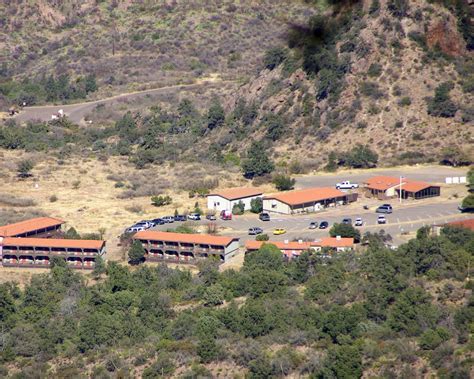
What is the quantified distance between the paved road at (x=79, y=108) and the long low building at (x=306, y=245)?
59.1 m

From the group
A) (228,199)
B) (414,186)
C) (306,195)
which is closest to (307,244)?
(228,199)

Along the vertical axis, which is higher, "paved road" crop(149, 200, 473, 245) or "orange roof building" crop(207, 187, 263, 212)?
"orange roof building" crop(207, 187, 263, 212)

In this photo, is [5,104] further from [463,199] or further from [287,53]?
[463,199]

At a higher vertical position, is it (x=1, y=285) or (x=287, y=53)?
(x=287, y=53)

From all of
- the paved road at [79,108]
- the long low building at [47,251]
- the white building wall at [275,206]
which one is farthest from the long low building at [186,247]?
the paved road at [79,108]

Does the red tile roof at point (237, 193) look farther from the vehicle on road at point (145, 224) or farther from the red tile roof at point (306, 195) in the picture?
the vehicle on road at point (145, 224)

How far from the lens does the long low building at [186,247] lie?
69.8 m

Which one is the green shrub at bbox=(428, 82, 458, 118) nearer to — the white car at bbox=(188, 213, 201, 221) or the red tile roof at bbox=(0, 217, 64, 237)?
the white car at bbox=(188, 213, 201, 221)

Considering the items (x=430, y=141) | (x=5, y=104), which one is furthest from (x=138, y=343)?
(x=5, y=104)

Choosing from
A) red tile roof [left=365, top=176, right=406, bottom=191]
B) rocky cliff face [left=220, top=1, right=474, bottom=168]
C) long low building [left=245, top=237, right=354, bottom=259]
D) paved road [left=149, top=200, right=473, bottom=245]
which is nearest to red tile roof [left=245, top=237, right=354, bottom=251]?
long low building [left=245, top=237, right=354, bottom=259]

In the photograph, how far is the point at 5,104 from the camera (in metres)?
132

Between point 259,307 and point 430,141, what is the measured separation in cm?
4360

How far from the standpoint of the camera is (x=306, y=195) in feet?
270

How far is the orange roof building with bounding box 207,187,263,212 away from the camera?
81500mm
